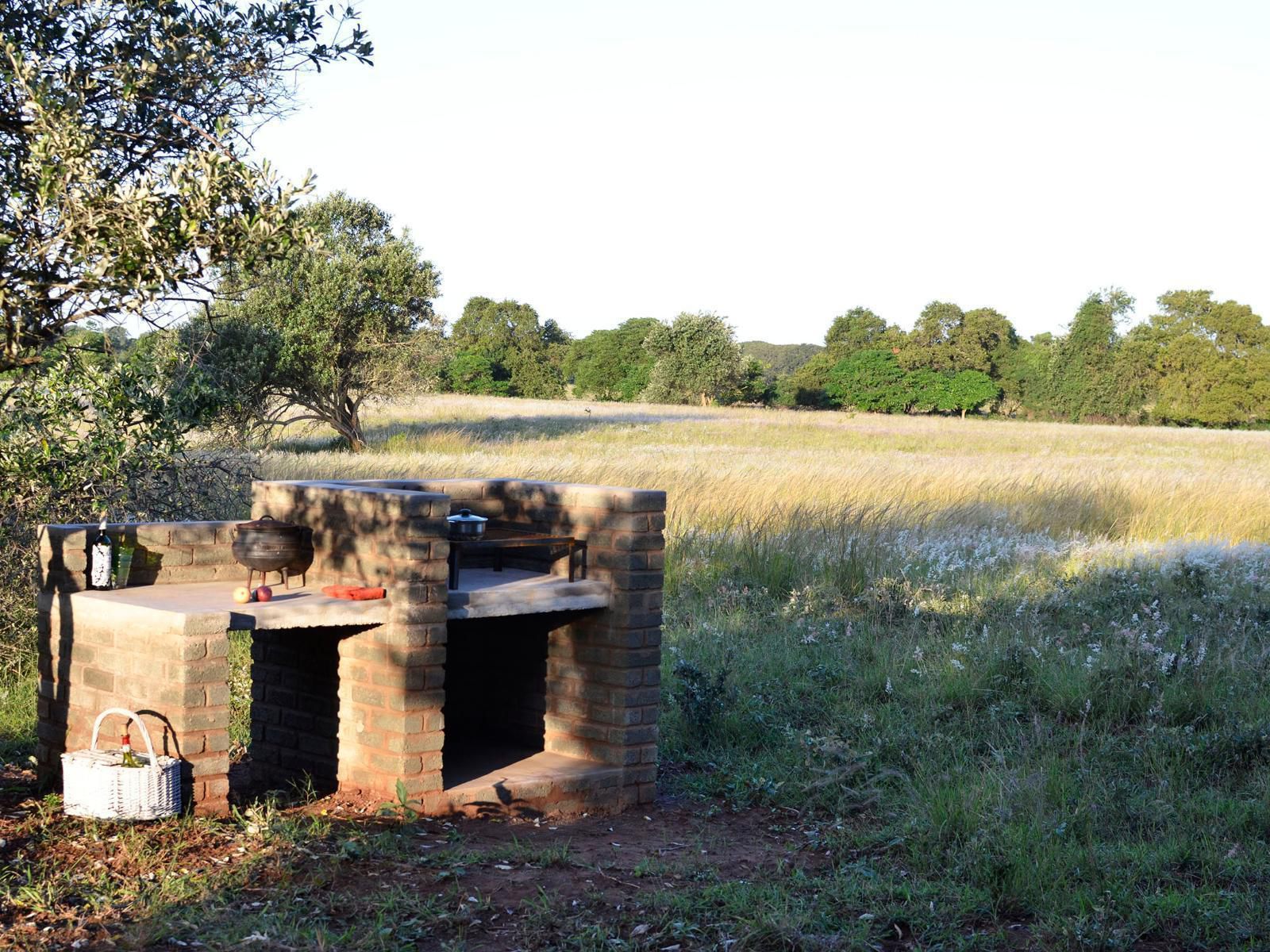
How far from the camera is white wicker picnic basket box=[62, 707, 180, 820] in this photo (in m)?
4.74

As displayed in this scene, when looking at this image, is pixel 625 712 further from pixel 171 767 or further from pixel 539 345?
pixel 539 345

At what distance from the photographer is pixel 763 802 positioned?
621 centimetres

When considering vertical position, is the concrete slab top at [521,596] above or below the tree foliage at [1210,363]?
below

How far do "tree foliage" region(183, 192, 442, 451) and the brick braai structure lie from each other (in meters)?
17.6

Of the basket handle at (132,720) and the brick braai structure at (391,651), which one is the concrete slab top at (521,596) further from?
the basket handle at (132,720)

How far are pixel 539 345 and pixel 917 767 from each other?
8178cm

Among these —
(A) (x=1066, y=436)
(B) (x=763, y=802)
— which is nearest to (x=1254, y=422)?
(A) (x=1066, y=436)

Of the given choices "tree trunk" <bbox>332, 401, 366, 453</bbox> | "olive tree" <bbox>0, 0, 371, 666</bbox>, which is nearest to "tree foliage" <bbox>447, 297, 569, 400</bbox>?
"tree trunk" <bbox>332, 401, 366, 453</bbox>

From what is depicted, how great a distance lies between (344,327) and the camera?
Result: 2534 cm

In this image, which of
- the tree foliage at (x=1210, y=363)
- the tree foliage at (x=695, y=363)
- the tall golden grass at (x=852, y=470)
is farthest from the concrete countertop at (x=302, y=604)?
the tree foliage at (x=1210, y=363)

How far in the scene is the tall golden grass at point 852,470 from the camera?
1483 cm

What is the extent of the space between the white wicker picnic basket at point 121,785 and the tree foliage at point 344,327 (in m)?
18.8

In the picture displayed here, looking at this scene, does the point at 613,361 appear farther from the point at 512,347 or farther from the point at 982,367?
the point at 982,367

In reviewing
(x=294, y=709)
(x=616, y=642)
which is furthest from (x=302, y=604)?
(x=616, y=642)
